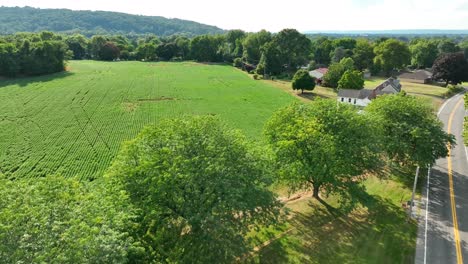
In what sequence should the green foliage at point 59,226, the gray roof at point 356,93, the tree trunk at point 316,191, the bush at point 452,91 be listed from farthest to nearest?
the bush at point 452,91
the gray roof at point 356,93
the tree trunk at point 316,191
the green foliage at point 59,226

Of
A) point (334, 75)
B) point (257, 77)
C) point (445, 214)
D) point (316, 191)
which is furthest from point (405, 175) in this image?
point (257, 77)

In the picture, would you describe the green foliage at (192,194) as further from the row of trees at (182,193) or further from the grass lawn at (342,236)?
the grass lawn at (342,236)

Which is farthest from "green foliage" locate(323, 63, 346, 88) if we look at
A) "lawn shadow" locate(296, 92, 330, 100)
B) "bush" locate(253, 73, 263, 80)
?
"bush" locate(253, 73, 263, 80)

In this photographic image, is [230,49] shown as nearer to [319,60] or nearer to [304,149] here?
[319,60]

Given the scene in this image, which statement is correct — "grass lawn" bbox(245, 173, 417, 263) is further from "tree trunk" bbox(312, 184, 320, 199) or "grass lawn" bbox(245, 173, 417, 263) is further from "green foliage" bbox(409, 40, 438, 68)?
"green foliage" bbox(409, 40, 438, 68)

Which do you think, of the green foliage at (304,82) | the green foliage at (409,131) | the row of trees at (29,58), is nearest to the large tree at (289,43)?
the green foliage at (304,82)

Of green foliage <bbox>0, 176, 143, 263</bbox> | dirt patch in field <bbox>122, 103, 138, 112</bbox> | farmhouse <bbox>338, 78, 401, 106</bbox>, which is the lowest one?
dirt patch in field <bbox>122, 103, 138, 112</bbox>

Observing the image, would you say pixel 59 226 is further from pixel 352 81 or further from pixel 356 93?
pixel 352 81
